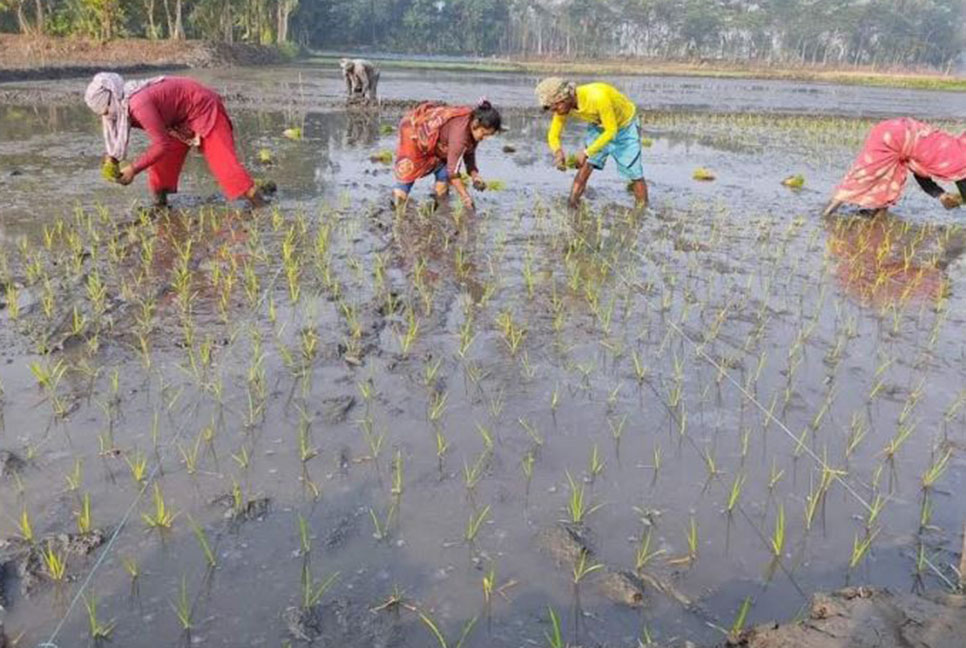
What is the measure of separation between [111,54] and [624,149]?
28.3m

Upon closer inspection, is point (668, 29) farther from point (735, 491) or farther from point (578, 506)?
point (578, 506)

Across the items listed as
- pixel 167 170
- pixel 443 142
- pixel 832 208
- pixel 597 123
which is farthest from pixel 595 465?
pixel 832 208

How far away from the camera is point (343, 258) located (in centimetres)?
500

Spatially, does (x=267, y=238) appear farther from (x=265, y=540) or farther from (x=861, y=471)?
(x=861, y=471)

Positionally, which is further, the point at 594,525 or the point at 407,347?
the point at 407,347

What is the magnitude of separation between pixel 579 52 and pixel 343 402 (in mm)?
77009

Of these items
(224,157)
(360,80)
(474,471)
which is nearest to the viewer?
(474,471)

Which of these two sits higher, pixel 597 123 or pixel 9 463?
pixel 597 123

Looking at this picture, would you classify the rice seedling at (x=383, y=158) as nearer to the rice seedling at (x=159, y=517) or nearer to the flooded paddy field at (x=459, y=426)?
the flooded paddy field at (x=459, y=426)

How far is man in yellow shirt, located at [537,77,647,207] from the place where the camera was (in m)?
5.82

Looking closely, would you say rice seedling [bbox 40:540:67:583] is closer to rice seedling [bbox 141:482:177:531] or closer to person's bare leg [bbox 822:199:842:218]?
rice seedling [bbox 141:482:177:531]

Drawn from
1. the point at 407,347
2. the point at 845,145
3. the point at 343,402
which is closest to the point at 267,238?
the point at 407,347

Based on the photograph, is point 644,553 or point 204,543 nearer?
point 204,543

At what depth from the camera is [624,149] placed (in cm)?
668
